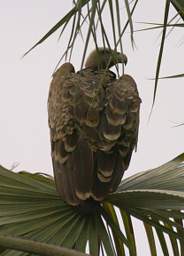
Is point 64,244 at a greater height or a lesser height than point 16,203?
lesser

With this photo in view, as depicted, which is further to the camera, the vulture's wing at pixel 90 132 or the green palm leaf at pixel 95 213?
the vulture's wing at pixel 90 132

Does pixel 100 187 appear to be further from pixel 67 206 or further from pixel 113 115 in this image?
pixel 113 115

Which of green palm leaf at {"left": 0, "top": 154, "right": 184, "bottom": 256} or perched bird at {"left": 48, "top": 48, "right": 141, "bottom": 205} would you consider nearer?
green palm leaf at {"left": 0, "top": 154, "right": 184, "bottom": 256}

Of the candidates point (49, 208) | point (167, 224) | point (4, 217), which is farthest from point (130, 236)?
point (4, 217)

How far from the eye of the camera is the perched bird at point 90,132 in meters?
4.20

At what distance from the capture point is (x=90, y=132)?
4.51 metres

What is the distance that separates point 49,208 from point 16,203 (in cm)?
24

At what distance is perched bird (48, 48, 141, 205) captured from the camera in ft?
13.8

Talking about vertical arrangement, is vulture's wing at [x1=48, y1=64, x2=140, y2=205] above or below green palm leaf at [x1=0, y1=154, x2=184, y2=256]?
above

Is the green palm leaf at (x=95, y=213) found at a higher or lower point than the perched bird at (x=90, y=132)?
lower

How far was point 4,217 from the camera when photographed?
3.54 meters

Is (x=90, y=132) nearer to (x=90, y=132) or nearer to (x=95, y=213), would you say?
(x=90, y=132)

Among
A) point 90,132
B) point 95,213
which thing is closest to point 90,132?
point 90,132

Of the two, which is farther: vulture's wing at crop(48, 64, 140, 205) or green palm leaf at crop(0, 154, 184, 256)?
vulture's wing at crop(48, 64, 140, 205)
